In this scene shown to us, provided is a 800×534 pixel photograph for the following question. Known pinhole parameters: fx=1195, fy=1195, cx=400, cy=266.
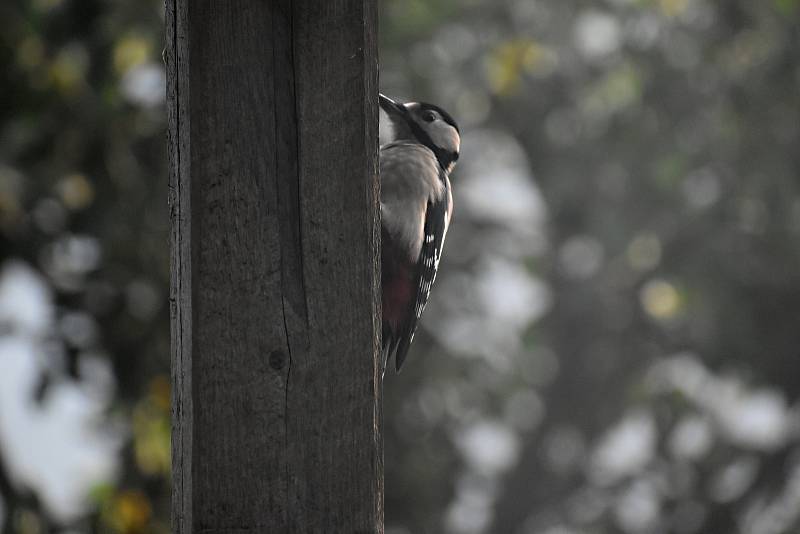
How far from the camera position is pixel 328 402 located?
1.89 metres

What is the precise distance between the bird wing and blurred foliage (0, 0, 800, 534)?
379 cm

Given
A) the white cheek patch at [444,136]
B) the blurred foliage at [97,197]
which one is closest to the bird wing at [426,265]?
the white cheek patch at [444,136]

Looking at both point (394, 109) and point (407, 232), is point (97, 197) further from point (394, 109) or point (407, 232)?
point (407, 232)

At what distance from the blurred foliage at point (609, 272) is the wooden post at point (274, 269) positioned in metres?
5.46

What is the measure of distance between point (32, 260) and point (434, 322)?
397 centimetres

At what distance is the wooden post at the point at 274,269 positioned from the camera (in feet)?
6.13

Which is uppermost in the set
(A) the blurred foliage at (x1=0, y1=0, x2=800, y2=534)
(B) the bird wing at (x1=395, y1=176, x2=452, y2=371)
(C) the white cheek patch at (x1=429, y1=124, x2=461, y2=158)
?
(C) the white cheek patch at (x1=429, y1=124, x2=461, y2=158)

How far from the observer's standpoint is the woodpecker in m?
3.46

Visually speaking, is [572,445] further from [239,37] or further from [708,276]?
[239,37]

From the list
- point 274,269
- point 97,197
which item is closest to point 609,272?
point 97,197

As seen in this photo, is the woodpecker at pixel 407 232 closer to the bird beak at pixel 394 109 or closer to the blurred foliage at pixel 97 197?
the bird beak at pixel 394 109

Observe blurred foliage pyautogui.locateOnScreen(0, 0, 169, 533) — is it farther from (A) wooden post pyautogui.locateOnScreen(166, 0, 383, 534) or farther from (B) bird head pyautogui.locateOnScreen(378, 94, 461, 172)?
(A) wooden post pyautogui.locateOnScreen(166, 0, 383, 534)

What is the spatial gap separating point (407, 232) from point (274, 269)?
162cm

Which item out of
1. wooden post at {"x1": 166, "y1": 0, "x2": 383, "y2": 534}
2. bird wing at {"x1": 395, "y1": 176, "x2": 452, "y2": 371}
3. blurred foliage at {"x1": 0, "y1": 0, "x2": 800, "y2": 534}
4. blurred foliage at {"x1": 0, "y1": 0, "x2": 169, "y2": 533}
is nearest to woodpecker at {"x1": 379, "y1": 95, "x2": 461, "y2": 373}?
bird wing at {"x1": 395, "y1": 176, "x2": 452, "y2": 371}
